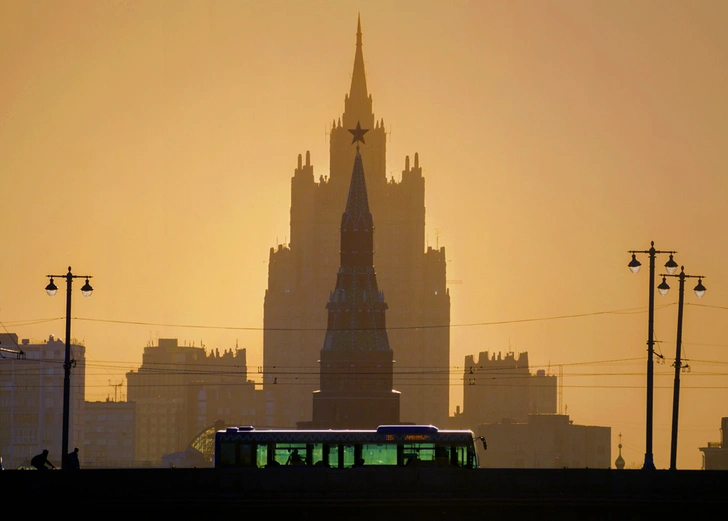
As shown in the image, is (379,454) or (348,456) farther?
(379,454)

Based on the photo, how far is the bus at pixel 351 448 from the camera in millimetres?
114625

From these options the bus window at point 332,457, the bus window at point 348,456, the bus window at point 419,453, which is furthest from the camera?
the bus window at point 419,453

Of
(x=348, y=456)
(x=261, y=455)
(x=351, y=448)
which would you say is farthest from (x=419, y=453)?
(x=261, y=455)

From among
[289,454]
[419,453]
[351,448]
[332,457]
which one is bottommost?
[332,457]

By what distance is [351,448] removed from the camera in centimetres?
11494

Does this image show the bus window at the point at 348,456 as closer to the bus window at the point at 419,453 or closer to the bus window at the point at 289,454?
the bus window at the point at 289,454

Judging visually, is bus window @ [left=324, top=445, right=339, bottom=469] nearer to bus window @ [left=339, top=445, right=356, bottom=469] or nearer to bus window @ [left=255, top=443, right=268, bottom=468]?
bus window @ [left=339, top=445, right=356, bottom=469]

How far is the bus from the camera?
115m

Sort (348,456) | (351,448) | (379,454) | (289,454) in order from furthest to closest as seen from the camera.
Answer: (289,454) → (351,448) → (379,454) → (348,456)

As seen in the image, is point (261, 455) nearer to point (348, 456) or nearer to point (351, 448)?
point (348, 456)

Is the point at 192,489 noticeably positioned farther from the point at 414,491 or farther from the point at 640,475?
the point at 640,475

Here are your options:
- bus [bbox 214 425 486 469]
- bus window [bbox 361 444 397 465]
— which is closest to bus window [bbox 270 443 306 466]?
bus [bbox 214 425 486 469]

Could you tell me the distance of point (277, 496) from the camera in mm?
102000

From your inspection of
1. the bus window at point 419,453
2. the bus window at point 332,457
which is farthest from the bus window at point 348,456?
the bus window at point 419,453
